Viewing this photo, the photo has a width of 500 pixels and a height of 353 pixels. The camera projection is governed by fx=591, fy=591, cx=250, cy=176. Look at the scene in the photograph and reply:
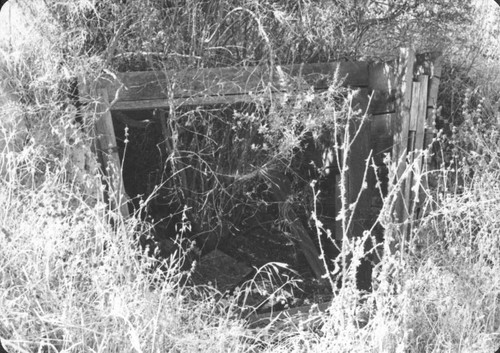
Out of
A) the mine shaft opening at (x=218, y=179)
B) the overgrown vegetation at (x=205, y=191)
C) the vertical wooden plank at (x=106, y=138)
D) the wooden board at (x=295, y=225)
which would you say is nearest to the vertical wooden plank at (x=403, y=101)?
the overgrown vegetation at (x=205, y=191)

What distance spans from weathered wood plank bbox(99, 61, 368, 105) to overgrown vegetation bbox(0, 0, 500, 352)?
10cm

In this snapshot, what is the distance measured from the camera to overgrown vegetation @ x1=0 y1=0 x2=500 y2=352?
9.59 feet

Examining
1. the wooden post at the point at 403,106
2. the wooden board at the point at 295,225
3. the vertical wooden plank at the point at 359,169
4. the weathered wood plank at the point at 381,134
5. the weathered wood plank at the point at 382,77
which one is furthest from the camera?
the wooden board at the point at 295,225

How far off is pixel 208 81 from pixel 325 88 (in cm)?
89

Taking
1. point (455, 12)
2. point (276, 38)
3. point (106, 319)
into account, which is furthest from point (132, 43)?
point (455, 12)

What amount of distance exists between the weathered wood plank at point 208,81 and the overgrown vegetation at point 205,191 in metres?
0.10

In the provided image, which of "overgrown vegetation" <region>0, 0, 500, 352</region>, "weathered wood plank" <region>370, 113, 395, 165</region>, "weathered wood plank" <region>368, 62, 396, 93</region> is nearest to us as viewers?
"overgrown vegetation" <region>0, 0, 500, 352</region>

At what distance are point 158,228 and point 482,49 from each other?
11.6 ft

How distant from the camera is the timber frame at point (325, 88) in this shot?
3920 millimetres

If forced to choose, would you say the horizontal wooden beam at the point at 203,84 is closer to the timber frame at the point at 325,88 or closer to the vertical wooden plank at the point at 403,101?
the timber frame at the point at 325,88

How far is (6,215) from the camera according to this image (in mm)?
3279

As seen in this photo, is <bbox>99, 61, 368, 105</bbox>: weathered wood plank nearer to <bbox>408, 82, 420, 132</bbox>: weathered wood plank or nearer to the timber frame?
the timber frame

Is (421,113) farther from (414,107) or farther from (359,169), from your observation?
(359,169)

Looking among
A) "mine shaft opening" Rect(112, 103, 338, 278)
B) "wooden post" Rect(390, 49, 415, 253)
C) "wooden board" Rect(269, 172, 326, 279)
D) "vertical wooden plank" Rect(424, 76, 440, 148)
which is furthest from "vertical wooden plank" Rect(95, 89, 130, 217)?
"vertical wooden plank" Rect(424, 76, 440, 148)
